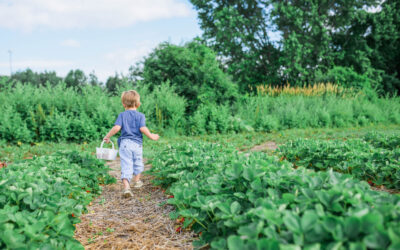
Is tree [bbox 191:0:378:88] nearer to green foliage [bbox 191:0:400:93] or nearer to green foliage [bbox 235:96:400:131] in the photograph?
green foliage [bbox 191:0:400:93]

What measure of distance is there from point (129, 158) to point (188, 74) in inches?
270

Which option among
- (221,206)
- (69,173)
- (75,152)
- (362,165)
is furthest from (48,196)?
(362,165)

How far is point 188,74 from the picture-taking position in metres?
10.6

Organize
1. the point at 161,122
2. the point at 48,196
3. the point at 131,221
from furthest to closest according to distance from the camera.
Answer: the point at 161,122 → the point at 131,221 → the point at 48,196

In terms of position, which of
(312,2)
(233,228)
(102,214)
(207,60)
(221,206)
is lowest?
(102,214)

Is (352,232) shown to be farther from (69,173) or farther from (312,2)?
(312,2)

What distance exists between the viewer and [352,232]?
1.30m

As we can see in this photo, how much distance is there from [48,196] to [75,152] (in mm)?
2106

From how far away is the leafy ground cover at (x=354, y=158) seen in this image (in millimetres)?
3475

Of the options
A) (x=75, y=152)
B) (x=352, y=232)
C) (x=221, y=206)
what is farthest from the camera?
(x=75, y=152)

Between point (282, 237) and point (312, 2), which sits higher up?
point (312, 2)

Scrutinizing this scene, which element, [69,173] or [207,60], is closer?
[69,173]

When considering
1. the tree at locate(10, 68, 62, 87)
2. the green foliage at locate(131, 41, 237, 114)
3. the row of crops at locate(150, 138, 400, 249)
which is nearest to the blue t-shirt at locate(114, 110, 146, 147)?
the row of crops at locate(150, 138, 400, 249)

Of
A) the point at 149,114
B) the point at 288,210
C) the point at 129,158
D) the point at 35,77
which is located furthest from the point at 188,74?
the point at 35,77
